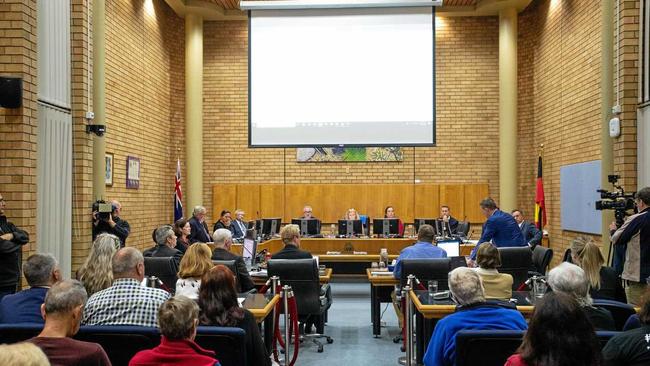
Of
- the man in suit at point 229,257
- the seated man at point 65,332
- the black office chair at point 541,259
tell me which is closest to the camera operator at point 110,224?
the man in suit at point 229,257

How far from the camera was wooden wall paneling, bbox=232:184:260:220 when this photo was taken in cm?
1459

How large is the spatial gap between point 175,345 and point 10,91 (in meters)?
4.43

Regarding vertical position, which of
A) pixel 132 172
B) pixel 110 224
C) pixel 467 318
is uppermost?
pixel 132 172

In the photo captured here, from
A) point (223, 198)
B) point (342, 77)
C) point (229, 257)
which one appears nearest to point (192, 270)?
point (229, 257)

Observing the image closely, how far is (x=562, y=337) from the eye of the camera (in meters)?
2.33

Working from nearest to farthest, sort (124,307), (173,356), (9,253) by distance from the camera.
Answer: (173,356) < (124,307) < (9,253)

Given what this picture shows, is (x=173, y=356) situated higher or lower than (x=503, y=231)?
lower

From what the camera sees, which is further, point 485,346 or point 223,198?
point 223,198

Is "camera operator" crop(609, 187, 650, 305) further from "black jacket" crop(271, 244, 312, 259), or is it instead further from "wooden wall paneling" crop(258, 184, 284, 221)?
"wooden wall paneling" crop(258, 184, 284, 221)

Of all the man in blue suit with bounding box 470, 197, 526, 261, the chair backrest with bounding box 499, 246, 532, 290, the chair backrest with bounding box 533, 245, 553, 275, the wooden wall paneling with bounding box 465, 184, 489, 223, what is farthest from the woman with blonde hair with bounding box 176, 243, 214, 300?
the wooden wall paneling with bounding box 465, 184, 489, 223

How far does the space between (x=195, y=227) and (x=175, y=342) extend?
24.5 ft

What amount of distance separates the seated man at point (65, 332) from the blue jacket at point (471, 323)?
1.85m

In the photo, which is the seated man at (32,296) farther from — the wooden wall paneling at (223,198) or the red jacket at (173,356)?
the wooden wall paneling at (223,198)

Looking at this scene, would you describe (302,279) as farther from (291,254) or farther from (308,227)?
(308,227)
